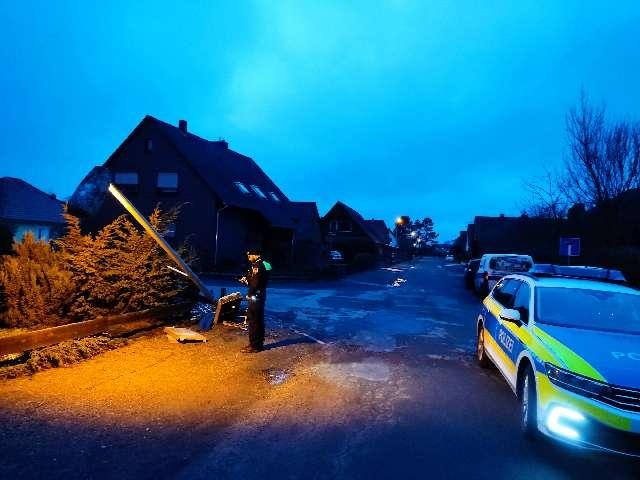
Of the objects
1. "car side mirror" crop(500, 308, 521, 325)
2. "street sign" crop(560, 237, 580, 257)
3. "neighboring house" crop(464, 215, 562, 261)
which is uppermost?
"neighboring house" crop(464, 215, 562, 261)

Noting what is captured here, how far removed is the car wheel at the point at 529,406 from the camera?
4.91 m

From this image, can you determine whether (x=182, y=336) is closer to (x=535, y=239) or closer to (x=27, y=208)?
(x=535, y=239)

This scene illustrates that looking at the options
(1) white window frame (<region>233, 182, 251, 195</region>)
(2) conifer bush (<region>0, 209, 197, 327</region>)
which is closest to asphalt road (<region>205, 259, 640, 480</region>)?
(2) conifer bush (<region>0, 209, 197, 327</region>)

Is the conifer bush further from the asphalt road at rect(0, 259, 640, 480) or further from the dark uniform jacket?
the dark uniform jacket

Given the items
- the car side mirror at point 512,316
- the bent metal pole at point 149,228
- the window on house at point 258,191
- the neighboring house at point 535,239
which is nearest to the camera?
the car side mirror at point 512,316

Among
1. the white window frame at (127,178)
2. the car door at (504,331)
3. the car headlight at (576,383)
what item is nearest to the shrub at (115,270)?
the car door at (504,331)

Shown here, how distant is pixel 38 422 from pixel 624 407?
5.28 m

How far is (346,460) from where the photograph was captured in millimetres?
4414

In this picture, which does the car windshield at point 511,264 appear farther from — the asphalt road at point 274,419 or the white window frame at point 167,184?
the white window frame at point 167,184

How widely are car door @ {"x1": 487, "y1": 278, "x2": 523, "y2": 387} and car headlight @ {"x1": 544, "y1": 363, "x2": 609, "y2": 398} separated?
3.88ft

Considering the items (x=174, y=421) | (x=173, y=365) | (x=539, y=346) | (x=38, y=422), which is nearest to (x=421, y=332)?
(x=173, y=365)

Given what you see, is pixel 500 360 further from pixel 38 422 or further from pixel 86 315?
pixel 86 315

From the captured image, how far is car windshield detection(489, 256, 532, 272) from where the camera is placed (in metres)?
19.1

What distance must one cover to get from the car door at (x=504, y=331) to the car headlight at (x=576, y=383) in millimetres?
1182
